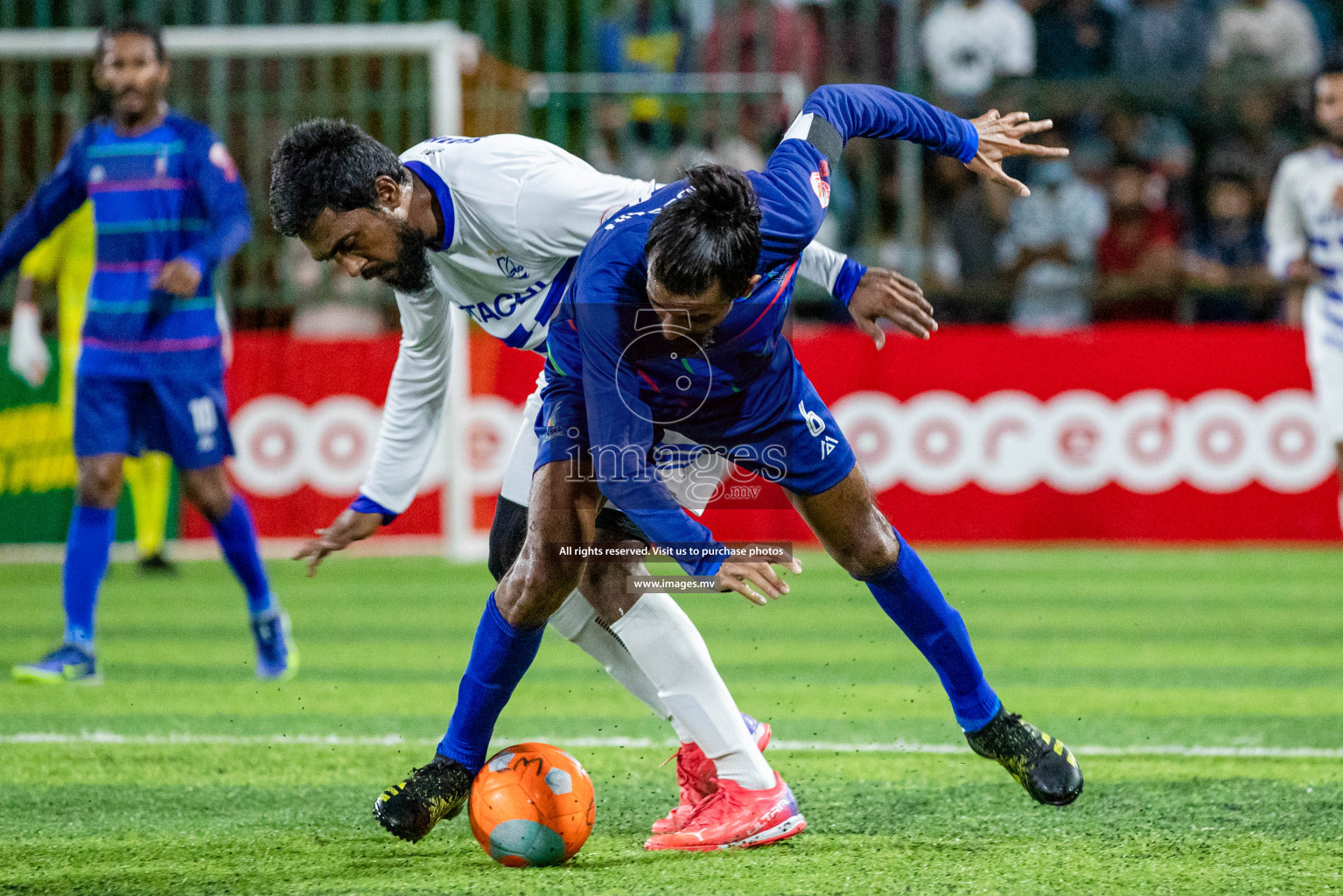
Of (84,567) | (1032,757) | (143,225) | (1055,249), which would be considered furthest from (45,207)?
(1055,249)

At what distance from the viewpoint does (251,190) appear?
1096 centimetres

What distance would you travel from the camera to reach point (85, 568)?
6020 mm

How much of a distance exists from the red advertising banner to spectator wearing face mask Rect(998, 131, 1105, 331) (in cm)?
64

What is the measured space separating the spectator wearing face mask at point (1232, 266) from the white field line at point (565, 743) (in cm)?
694

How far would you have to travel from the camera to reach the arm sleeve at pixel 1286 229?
750 centimetres

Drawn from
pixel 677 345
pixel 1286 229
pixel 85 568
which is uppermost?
pixel 677 345

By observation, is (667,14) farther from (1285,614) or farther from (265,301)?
(1285,614)

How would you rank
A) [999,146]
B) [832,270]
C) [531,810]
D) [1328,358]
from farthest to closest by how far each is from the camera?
[1328,358]
[999,146]
[832,270]
[531,810]

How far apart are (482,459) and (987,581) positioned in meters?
3.45

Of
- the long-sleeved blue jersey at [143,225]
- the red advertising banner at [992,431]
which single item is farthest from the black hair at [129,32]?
the red advertising banner at [992,431]

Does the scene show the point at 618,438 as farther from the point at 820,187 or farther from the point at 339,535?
the point at 339,535

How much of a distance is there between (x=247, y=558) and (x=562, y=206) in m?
2.84

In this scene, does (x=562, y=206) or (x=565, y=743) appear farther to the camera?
(x=565, y=743)

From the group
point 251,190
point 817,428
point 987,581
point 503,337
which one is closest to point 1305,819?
point 817,428
